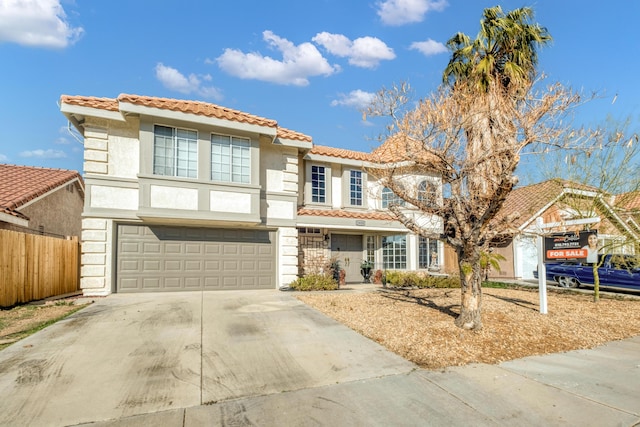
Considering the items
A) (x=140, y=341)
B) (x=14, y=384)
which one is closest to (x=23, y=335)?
(x=140, y=341)

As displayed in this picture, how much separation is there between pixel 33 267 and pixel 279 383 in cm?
980

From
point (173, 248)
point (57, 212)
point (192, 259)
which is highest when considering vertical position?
point (57, 212)

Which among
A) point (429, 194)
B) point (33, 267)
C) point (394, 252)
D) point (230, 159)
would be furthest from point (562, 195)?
point (33, 267)

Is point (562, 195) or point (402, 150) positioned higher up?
point (402, 150)

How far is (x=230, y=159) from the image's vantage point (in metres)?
12.1

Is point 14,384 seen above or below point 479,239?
below

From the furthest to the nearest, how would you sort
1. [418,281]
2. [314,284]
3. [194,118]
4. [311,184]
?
[311,184], [418,281], [314,284], [194,118]

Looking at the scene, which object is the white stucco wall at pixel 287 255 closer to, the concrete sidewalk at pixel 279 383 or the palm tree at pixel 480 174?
the concrete sidewalk at pixel 279 383

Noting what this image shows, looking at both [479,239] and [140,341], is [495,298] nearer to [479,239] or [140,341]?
[479,239]

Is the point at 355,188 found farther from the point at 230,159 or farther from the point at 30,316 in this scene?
the point at 30,316

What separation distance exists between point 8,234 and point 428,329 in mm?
10624

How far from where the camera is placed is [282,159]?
536 inches

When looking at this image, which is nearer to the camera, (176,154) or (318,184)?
(176,154)

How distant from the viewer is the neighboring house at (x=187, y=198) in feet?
35.8
